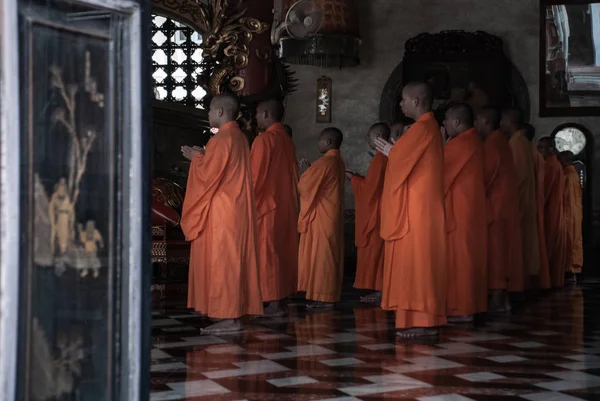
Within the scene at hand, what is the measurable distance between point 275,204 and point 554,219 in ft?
16.2

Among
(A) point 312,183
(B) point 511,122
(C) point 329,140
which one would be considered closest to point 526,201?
(B) point 511,122

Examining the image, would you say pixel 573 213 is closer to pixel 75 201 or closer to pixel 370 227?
pixel 370 227

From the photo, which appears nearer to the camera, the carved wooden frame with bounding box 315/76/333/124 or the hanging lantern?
the hanging lantern

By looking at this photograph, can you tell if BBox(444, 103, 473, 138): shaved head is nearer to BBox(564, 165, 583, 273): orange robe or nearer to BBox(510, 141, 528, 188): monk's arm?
BBox(510, 141, 528, 188): monk's arm

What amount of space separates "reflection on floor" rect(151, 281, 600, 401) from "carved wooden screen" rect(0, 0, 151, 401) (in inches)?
Result: 88.0

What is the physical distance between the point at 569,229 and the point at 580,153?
4.77 ft

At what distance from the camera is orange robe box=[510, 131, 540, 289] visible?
9.76 metres

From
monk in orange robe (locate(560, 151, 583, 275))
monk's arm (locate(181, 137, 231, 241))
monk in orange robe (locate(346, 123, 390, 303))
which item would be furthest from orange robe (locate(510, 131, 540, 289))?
monk's arm (locate(181, 137, 231, 241))

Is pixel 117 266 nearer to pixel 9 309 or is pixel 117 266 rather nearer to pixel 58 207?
pixel 58 207

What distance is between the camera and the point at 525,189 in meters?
9.85

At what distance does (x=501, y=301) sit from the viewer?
869cm

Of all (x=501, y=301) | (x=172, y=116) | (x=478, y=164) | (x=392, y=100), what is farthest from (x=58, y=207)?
(x=392, y=100)

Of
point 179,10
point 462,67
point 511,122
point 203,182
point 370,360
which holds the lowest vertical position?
point 370,360

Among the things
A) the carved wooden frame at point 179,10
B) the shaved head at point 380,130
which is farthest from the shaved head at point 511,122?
the carved wooden frame at point 179,10
